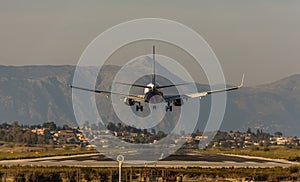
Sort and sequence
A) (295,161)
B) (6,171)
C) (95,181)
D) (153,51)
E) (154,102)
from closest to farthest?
(95,181) < (6,171) < (154,102) < (153,51) < (295,161)

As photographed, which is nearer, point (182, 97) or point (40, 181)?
point (40, 181)

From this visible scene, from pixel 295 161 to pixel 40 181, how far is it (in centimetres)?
5734

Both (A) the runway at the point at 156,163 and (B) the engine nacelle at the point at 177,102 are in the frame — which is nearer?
(B) the engine nacelle at the point at 177,102

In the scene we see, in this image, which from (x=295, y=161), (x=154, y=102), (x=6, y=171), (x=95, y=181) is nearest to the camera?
(x=95, y=181)

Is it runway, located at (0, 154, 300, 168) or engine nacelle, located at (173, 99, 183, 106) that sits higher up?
engine nacelle, located at (173, 99, 183, 106)

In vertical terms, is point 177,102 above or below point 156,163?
above

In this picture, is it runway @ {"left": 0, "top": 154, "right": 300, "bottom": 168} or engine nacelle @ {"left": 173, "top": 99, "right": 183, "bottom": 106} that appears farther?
runway @ {"left": 0, "top": 154, "right": 300, "bottom": 168}

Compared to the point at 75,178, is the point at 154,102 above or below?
above

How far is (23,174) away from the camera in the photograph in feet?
315

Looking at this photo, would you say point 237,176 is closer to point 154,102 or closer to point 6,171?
point 154,102

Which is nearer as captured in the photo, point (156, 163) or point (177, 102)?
point (177, 102)

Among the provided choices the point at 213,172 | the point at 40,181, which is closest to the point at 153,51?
the point at 213,172

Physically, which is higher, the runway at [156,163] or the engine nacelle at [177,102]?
the engine nacelle at [177,102]

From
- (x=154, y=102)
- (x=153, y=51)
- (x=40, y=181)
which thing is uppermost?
(x=153, y=51)
